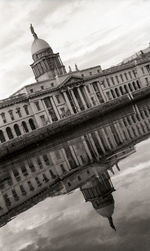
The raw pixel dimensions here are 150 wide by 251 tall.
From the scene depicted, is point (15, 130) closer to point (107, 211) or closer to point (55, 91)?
point (55, 91)

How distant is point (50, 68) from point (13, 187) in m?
79.2

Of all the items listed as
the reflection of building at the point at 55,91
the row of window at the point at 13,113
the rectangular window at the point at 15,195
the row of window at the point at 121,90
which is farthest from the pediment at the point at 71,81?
the rectangular window at the point at 15,195

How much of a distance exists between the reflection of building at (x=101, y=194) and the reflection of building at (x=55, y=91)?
63990mm

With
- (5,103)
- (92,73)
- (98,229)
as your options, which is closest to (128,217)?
(98,229)

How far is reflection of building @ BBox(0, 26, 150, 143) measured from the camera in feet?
255

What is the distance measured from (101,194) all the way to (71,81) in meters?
78.8

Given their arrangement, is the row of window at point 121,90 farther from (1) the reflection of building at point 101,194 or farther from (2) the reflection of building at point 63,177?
(1) the reflection of building at point 101,194

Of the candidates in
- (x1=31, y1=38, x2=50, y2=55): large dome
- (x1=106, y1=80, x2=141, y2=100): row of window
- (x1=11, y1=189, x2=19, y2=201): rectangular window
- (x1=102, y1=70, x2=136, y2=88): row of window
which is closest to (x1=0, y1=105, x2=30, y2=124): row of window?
(x1=31, y1=38, x2=50, y2=55): large dome

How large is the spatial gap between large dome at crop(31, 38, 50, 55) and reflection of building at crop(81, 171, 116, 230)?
88.2m

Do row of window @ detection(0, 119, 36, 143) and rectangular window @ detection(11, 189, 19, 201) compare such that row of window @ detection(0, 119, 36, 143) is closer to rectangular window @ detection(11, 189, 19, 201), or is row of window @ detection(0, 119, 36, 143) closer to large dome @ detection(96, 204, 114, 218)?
rectangular window @ detection(11, 189, 19, 201)

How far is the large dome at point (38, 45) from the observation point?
97875 millimetres

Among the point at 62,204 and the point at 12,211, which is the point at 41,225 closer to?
the point at 62,204

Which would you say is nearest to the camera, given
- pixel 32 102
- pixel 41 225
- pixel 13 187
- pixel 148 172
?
pixel 41 225

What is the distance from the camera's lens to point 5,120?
250 ft
